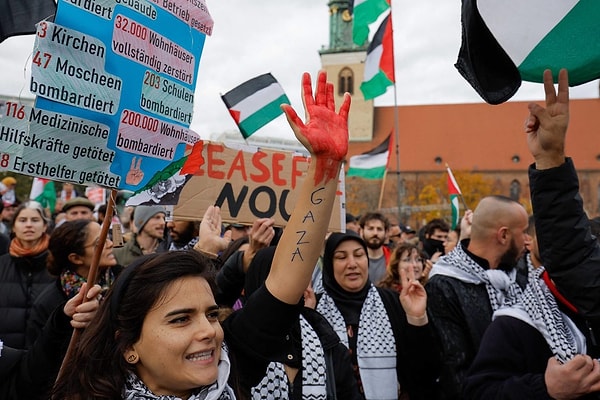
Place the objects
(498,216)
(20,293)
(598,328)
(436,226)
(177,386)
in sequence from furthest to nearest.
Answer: (436,226)
(20,293)
(498,216)
(598,328)
(177,386)

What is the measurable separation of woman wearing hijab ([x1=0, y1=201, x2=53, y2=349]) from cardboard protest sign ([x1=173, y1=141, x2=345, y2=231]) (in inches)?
52.5

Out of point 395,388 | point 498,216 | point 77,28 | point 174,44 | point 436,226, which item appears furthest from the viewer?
point 436,226

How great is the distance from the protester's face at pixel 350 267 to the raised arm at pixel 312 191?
171cm

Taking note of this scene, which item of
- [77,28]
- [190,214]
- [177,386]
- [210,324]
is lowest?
[177,386]

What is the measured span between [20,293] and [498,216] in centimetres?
322

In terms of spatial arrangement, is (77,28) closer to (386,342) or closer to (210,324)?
(210,324)

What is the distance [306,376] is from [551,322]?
39.6 inches

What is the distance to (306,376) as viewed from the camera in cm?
266

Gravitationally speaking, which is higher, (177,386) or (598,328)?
(598,328)

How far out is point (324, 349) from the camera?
9.34 ft

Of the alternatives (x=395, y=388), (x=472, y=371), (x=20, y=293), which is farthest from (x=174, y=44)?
(x=20, y=293)

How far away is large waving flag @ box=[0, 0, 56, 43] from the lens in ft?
7.32

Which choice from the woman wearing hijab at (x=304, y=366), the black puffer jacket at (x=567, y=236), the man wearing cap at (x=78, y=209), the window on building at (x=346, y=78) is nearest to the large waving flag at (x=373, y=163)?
the man wearing cap at (x=78, y=209)

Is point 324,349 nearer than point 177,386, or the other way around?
point 177,386
